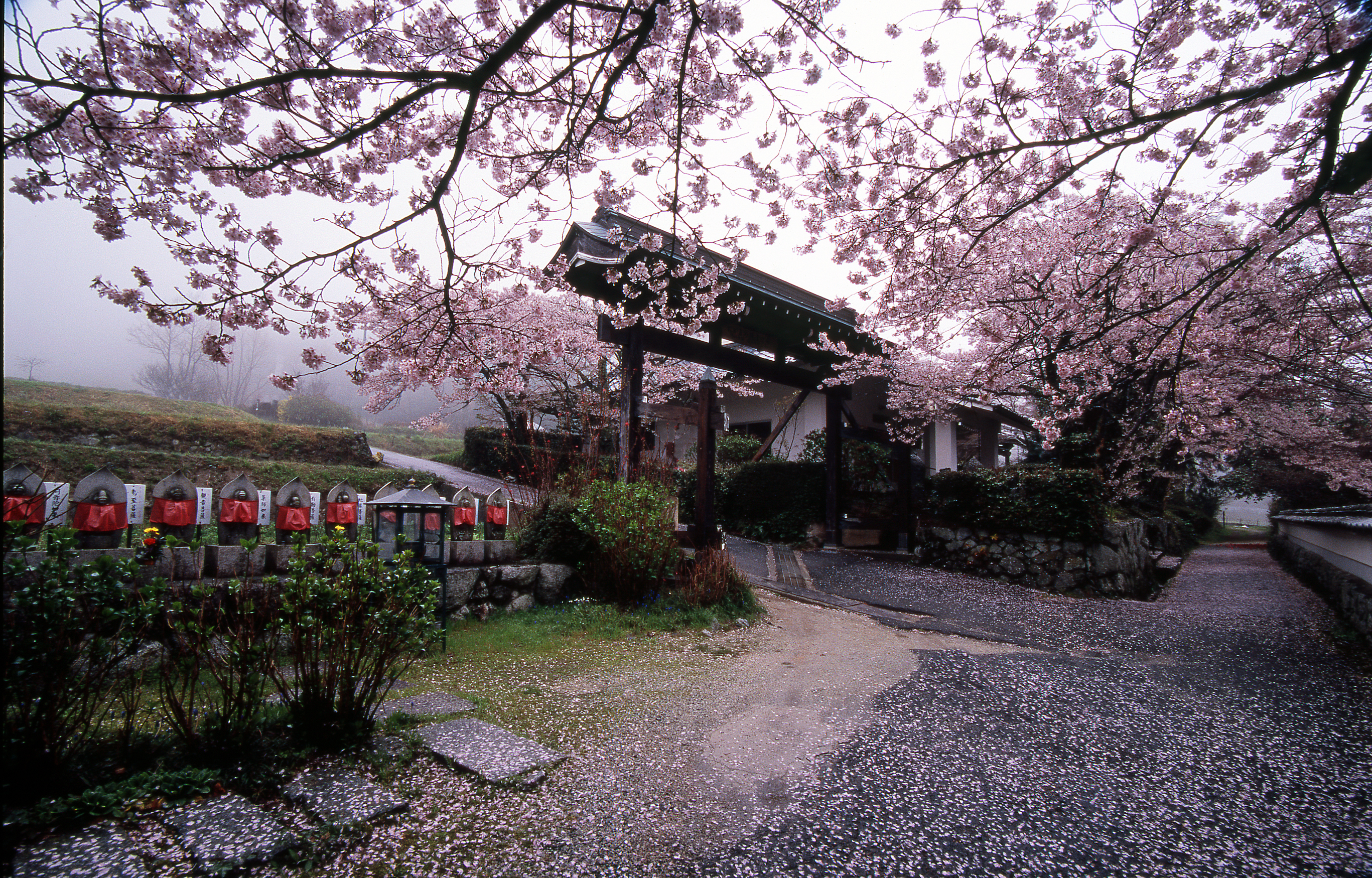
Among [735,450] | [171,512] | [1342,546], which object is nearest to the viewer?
[171,512]

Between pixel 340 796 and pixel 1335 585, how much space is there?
33.9 feet

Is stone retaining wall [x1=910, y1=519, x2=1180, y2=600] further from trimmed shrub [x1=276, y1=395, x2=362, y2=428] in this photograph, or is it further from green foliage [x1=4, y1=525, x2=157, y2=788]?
trimmed shrub [x1=276, y1=395, x2=362, y2=428]

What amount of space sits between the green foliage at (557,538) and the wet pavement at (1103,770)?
3100 mm

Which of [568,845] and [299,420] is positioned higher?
[299,420]

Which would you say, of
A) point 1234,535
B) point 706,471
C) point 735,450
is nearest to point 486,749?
point 706,471

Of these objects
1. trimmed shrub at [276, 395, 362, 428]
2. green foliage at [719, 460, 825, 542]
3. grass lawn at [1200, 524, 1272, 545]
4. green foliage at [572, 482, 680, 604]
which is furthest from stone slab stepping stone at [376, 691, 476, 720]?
grass lawn at [1200, 524, 1272, 545]

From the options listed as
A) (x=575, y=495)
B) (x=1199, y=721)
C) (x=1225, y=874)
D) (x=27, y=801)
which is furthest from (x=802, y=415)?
(x=27, y=801)

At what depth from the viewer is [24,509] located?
2445 mm

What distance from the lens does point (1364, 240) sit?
513 centimetres

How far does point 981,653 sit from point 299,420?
61.3 feet

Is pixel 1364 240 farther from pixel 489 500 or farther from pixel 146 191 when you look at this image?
pixel 146 191

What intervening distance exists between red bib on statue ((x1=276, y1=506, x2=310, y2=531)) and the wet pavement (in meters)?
3.88

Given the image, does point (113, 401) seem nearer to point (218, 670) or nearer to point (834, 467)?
point (218, 670)

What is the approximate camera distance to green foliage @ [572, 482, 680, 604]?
534 centimetres
